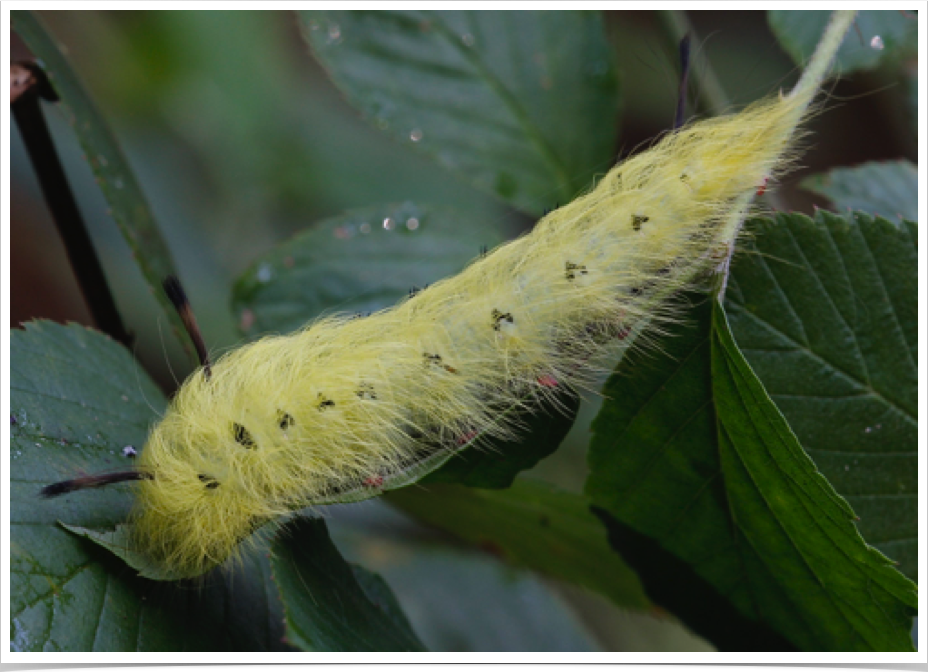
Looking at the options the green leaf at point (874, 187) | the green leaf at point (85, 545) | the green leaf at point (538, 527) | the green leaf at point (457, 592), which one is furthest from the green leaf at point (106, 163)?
the green leaf at point (874, 187)

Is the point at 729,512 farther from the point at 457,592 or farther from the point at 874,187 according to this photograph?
the point at 457,592

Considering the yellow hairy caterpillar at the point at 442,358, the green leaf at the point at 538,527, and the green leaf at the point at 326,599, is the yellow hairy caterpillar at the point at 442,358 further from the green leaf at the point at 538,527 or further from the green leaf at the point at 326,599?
the green leaf at the point at 538,527

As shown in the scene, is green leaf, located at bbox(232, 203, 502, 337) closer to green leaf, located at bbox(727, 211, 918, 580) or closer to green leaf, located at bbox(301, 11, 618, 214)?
green leaf, located at bbox(301, 11, 618, 214)

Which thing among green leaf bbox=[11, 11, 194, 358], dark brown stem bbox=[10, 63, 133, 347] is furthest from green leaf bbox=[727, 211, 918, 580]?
dark brown stem bbox=[10, 63, 133, 347]

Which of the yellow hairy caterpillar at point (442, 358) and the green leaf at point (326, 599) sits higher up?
the yellow hairy caterpillar at point (442, 358)

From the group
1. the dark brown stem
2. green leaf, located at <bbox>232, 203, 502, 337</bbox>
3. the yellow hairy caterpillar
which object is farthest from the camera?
green leaf, located at <bbox>232, 203, 502, 337</bbox>

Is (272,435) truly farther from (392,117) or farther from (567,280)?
(392,117)

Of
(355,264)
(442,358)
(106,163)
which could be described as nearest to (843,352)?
(442,358)
